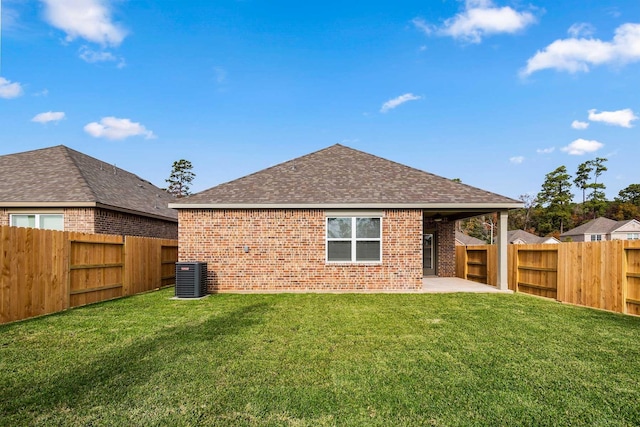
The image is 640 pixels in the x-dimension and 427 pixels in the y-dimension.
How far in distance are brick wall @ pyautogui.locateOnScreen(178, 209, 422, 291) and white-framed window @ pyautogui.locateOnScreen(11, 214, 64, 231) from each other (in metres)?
4.39

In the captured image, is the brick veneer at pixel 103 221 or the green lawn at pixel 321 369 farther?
the brick veneer at pixel 103 221

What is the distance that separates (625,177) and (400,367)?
263ft

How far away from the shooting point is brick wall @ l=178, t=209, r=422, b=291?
11.4 metres

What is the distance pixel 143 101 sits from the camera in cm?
1988

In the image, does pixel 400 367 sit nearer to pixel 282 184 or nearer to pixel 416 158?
pixel 282 184

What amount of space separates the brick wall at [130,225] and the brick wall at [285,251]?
124 inches

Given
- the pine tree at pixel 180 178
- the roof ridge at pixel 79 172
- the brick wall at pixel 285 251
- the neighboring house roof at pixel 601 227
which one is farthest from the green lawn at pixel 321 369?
the pine tree at pixel 180 178

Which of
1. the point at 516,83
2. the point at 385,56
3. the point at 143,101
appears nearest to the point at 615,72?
the point at 516,83

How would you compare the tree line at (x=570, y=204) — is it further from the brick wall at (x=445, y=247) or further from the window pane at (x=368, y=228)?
the window pane at (x=368, y=228)

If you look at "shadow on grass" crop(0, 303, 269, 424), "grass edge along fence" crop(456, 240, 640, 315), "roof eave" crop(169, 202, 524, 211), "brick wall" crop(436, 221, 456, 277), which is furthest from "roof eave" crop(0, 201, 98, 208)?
"grass edge along fence" crop(456, 240, 640, 315)

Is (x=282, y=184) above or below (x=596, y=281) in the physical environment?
above

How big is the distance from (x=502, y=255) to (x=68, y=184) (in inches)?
600

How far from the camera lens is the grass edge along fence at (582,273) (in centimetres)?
808

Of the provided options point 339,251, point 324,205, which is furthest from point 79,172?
point 339,251
